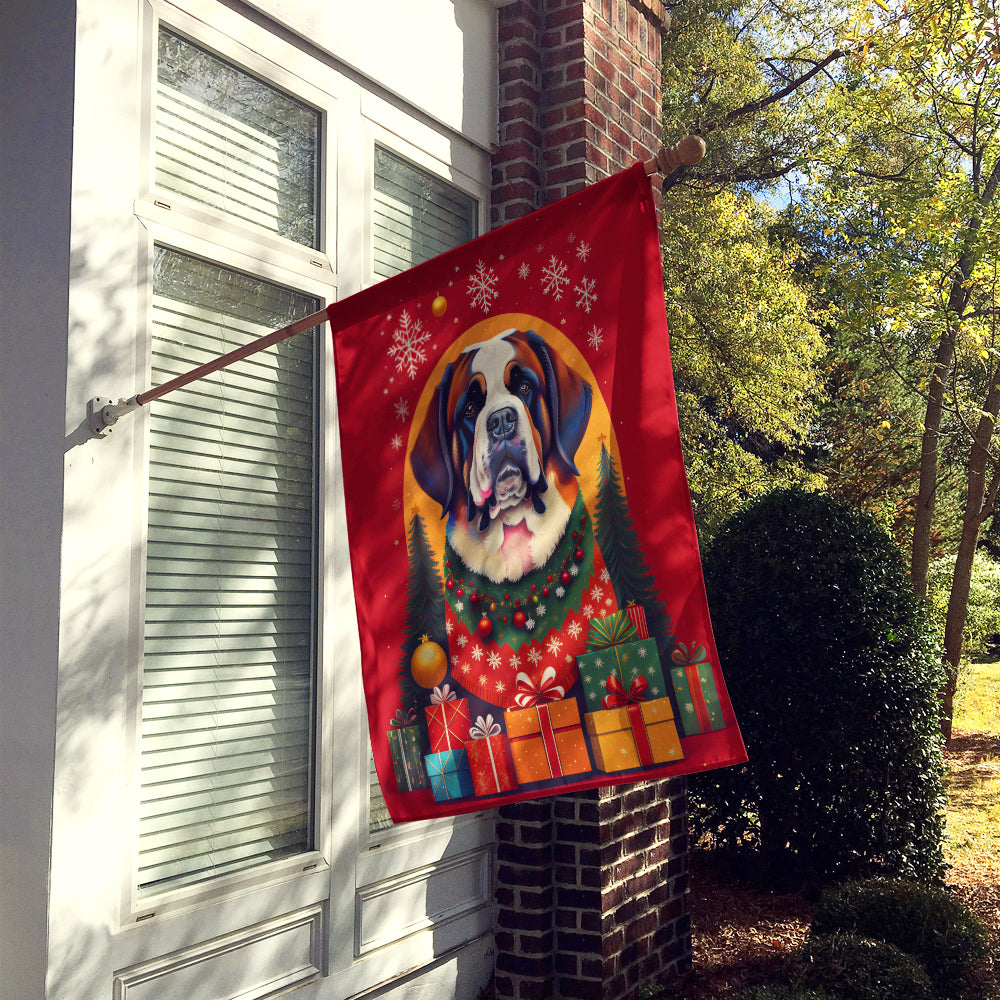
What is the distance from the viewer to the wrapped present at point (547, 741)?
231 cm

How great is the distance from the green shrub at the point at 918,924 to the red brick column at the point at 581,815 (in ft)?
2.46

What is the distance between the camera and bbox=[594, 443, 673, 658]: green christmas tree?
2.21 m

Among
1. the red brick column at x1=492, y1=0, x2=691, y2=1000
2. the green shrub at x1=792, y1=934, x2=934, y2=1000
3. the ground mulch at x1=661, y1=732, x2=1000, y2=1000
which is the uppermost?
the red brick column at x1=492, y1=0, x2=691, y2=1000

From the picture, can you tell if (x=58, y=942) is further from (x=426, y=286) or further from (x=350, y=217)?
(x=350, y=217)

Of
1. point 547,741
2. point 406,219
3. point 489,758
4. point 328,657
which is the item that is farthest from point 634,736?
point 406,219

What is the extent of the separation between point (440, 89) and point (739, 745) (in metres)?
3.33

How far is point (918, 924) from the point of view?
4.57m

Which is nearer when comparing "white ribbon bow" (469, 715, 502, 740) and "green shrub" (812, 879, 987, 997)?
"white ribbon bow" (469, 715, 502, 740)

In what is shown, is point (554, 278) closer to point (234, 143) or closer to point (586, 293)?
point (586, 293)

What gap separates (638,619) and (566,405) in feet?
1.73

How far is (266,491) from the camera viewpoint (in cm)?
352

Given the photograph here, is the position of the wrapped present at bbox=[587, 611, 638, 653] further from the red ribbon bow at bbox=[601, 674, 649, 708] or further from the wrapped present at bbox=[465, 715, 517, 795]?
the wrapped present at bbox=[465, 715, 517, 795]

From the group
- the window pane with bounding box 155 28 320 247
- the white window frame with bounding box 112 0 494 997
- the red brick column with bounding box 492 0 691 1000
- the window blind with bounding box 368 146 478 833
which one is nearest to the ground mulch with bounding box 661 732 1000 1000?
the red brick column with bounding box 492 0 691 1000

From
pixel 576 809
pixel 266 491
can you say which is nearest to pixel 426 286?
pixel 266 491
